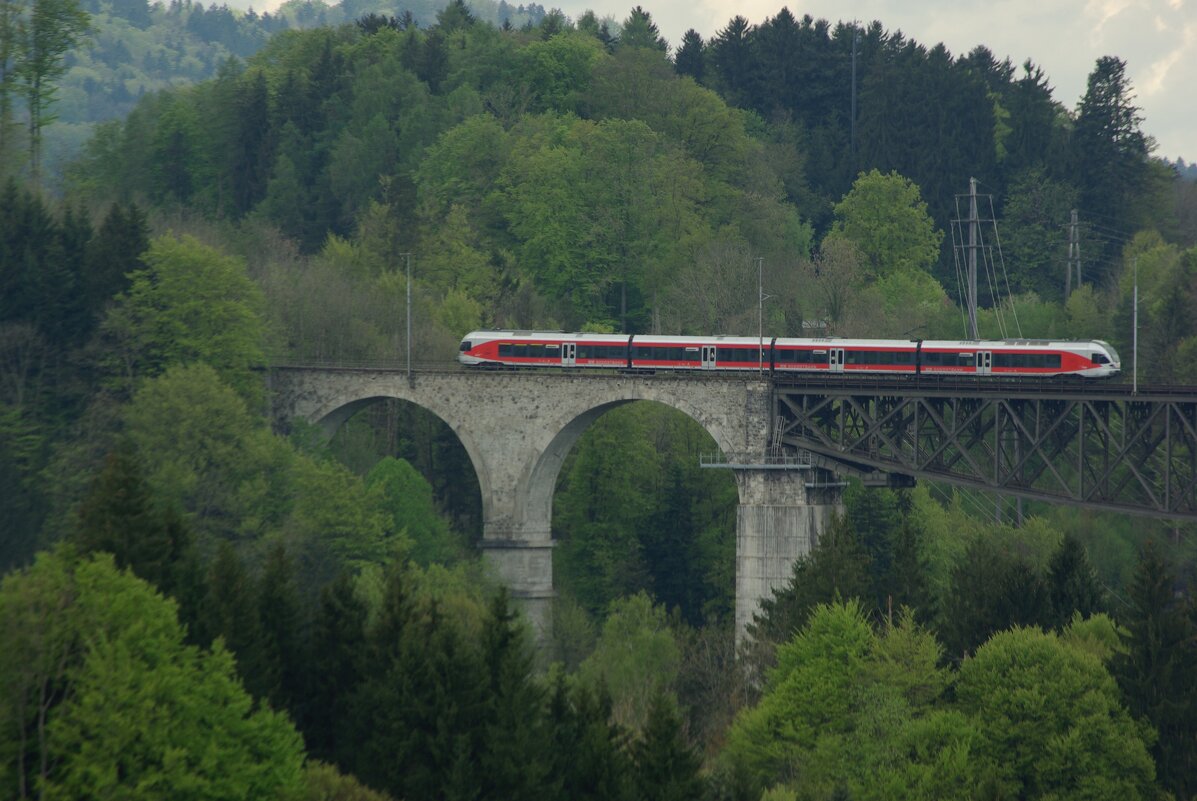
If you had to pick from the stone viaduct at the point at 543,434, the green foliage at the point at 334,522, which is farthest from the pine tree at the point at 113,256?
the green foliage at the point at 334,522

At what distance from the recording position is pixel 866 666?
6066cm

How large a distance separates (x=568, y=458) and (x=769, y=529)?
2658cm

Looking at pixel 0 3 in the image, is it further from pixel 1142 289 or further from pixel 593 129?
pixel 1142 289

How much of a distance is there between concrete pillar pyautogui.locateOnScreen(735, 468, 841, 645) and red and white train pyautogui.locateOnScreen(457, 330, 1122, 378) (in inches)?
175

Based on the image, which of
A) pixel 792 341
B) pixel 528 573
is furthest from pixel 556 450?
pixel 792 341

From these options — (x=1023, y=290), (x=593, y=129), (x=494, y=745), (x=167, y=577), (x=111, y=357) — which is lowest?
(x=494, y=745)

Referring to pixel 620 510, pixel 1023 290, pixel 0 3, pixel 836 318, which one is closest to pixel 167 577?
pixel 620 510

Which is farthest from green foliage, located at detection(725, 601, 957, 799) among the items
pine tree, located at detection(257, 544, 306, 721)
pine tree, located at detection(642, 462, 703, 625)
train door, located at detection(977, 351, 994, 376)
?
pine tree, located at detection(642, 462, 703, 625)

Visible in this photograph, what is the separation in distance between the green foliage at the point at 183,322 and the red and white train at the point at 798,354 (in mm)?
8852

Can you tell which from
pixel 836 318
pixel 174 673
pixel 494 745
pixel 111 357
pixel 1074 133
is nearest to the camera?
pixel 174 673

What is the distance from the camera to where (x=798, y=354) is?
7644 centimetres

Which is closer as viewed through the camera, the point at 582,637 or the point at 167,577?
the point at 167,577

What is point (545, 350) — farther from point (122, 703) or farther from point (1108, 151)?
point (1108, 151)

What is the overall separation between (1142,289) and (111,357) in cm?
5961
